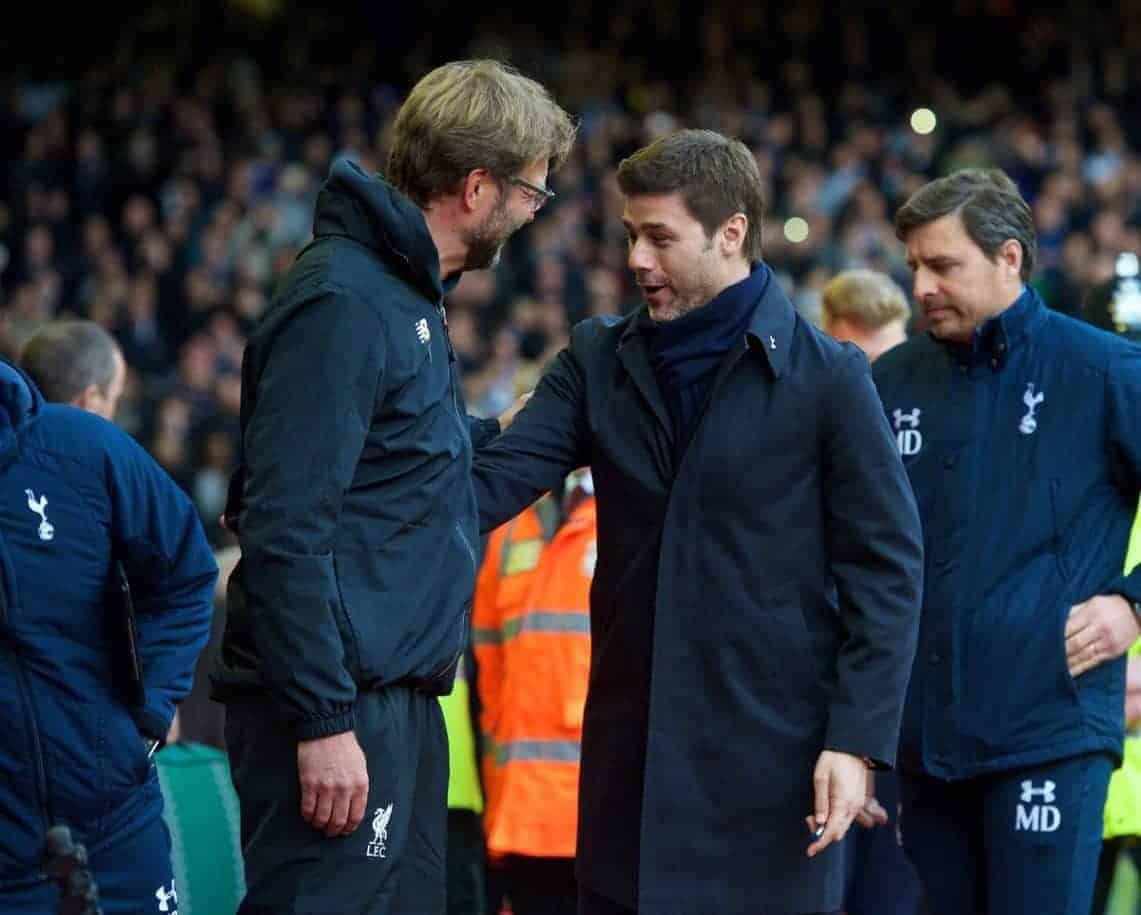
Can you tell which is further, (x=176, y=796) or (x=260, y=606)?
(x=176, y=796)

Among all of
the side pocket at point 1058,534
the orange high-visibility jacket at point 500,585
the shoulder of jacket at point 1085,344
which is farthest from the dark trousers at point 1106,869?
the orange high-visibility jacket at point 500,585

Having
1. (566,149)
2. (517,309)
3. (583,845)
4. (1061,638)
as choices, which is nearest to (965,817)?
(1061,638)

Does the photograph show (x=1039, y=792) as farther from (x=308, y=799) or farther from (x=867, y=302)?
(x=867, y=302)

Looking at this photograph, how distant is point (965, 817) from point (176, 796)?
2.31 m

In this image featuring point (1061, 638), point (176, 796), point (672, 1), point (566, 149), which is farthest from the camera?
point (672, 1)

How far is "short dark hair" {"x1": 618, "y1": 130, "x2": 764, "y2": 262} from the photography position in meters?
4.32

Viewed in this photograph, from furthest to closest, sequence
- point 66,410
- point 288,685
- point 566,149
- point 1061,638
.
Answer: point 1061,638 < point 66,410 < point 566,149 < point 288,685

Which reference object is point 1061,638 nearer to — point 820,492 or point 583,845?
point 820,492

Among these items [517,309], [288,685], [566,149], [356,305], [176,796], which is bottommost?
[176,796]

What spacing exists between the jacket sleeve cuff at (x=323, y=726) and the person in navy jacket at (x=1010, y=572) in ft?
5.94

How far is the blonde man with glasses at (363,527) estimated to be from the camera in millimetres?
Answer: 3693

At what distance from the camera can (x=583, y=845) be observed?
4430 millimetres

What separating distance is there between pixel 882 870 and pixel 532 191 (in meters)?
3.14

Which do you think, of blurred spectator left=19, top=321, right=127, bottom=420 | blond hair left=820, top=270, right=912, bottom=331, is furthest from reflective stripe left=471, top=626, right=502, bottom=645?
blond hair left=820, top=270, right=912, bottom=331
